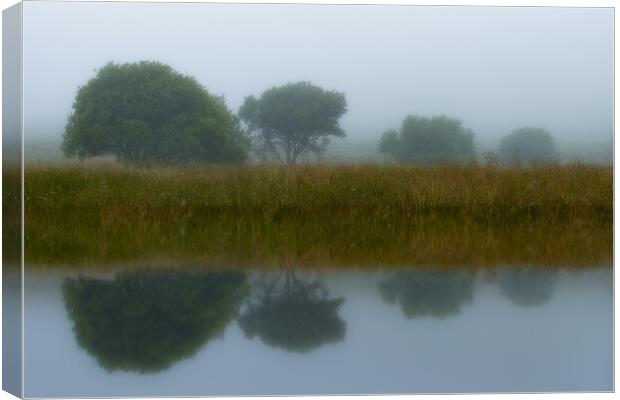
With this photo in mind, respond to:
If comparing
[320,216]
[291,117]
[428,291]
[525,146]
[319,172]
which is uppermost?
[291,117]

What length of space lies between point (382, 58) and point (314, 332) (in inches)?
64.7

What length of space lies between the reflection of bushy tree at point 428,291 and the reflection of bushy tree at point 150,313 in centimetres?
80

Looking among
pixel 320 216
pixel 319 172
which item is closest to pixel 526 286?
pixel 320 216

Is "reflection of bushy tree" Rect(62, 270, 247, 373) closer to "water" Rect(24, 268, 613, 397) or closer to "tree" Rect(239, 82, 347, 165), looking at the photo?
"water" Rect(24, 268, 613, 397)

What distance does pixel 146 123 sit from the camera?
603 cm

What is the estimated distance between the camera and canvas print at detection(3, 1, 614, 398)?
18.0ft

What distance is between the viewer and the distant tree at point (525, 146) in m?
6.07

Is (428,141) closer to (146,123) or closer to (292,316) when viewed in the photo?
(292,316)

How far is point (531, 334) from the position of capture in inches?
216

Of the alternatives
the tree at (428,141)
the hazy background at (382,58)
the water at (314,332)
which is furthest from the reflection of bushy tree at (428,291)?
the hazy background at (382,58)

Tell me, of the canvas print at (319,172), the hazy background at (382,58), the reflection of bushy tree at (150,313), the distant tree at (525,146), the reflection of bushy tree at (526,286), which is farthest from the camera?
the distant tree at (525,146)

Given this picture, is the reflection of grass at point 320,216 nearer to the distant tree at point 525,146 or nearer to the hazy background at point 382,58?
the distant tree at point 525,146

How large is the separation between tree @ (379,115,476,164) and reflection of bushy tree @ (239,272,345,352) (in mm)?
947

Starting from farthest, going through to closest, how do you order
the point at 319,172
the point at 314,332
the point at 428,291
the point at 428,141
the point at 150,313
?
the point at 319,172
the point at 428,141
the point at 428,291
the point at 150,313
the point at 314,332
